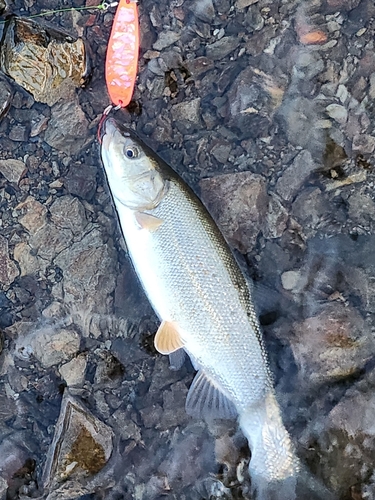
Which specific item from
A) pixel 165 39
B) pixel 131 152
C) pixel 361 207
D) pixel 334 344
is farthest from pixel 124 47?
pixel 334 344

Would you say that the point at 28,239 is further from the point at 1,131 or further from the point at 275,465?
the point at 275,465

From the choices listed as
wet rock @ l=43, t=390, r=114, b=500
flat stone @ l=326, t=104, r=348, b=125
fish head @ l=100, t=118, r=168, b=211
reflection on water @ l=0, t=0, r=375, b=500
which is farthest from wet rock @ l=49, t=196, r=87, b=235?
flat stone @ l=326, t=104, r=348, b=125

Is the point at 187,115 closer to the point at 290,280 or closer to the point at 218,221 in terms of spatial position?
the point at 218,221

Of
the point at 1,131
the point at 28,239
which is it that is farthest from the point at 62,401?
the point at 1,131

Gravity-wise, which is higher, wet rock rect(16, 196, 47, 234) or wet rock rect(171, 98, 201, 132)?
wet rock rect(171, 98, 201, 132)

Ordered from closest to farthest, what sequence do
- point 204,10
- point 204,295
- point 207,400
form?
point 204,295 < point 207,400 < point 204,10

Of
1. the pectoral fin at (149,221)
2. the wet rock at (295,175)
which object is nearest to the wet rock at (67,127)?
the pectoral fin at (149,221)

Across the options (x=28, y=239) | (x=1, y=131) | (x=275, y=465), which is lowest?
(x=275, y=465)

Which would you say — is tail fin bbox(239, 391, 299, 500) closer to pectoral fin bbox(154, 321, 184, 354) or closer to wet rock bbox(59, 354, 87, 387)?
pectoral fin bbox(154, 321, 184, 354)
